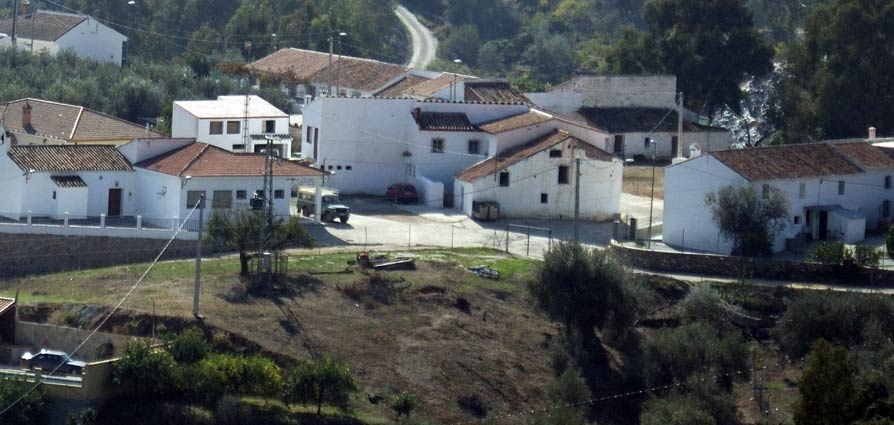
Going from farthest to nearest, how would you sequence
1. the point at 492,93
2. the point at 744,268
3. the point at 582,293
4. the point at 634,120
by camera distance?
the point at 634,120, the point at 492,93, the point at 744,268, the point at 582,293

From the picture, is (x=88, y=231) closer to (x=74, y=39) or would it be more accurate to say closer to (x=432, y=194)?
(x=432, y=194)

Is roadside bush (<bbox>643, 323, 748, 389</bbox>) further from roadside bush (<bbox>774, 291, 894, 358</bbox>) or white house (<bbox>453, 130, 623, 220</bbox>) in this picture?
white house (<bbox>453, 130, 623, 220</bbox>)

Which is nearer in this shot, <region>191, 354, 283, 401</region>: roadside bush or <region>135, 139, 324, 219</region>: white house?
<region>191, 354, 283, 401</region>: roadside bush

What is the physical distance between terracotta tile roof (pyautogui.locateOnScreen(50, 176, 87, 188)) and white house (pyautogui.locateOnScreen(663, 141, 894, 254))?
17054 mm

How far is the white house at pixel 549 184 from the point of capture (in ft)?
186

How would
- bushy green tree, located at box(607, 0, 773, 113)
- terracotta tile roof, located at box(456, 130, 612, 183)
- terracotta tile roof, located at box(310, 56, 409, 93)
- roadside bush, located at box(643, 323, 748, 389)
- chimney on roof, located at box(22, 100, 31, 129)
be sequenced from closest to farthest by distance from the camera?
roadside bush, located at box(643, 323, 748, 389) → terracotta tile roof, located at box(456, 130, 612, 183) → chimney on roof, located at box(22, 100, 31, 129) → bushy green tree, located at box(607, 0, 773, 113) → terracotta tile roof, located at box(310, 56, 409, 93)

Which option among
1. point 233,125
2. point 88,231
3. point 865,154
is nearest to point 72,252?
point 88,231

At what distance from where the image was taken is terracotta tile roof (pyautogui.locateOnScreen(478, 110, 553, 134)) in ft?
195

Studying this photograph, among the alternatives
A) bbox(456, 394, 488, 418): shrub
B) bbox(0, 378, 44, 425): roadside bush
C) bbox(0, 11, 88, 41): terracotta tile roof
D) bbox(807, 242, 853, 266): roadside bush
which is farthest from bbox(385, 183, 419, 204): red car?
bbox(0, 11, 88, 41): terracotta tile roof

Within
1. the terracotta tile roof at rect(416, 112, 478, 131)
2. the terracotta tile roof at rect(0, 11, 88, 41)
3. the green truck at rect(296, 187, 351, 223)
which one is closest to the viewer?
the green truck at rect(296, 187, 351, 223)

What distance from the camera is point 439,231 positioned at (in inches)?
2131

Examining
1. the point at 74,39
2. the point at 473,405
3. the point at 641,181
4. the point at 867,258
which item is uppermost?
the point at 74,39

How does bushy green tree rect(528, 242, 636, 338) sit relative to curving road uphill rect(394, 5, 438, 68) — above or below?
below

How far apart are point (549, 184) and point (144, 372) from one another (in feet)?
66.5
